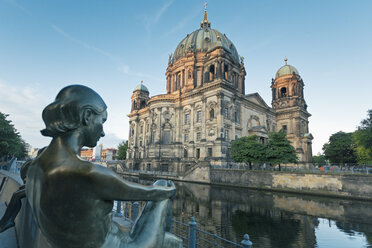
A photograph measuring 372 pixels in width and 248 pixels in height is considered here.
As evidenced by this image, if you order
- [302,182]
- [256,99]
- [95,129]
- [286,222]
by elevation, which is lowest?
[286,222]

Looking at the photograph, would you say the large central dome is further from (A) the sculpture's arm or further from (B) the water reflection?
(A) the sculpture's arm

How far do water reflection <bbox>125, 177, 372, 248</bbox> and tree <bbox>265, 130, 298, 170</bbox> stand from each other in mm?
11031

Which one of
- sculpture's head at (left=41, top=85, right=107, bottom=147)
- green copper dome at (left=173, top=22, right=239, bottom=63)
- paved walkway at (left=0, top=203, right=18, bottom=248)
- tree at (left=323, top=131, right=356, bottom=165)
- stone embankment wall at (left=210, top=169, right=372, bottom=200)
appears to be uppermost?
green copper dome at (left=173, top=22, right=239, bottom=63)

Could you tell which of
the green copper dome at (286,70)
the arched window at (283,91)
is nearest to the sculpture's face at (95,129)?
the arched window at (283,91)

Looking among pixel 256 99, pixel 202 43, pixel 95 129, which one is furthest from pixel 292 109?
pixel 95 129

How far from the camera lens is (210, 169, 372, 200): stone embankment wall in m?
19.2

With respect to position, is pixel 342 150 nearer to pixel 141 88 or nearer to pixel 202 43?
pixel 202 43

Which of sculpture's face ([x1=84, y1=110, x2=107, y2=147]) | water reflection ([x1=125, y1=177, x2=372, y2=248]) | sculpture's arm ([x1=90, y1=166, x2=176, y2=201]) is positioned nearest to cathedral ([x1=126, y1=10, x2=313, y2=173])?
water reflection ([x1=125, y1=177, x2=372, y2=248])

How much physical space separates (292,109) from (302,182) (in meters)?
30.4

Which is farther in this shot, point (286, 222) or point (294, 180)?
point (294, 180)

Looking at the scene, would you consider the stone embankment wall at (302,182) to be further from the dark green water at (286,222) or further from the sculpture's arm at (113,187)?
the sculpture's arm at (113,187)

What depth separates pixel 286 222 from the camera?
1131 centimetres

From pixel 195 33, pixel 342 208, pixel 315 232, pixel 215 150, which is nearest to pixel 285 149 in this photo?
pixel 215 150

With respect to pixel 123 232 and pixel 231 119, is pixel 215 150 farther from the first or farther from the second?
pixel 123 232
